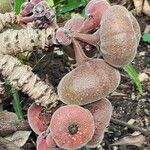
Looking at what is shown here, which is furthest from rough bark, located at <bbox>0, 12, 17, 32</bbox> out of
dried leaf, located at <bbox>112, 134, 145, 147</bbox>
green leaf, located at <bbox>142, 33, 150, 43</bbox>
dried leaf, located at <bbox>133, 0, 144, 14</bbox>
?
dried leaf, located at <bbox>133, 0, 144, 14</bbox>

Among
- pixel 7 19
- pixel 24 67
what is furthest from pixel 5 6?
pixel 24 67

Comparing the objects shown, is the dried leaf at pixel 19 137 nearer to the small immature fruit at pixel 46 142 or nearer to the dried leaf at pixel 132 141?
the dried leaf at pixel 132 141

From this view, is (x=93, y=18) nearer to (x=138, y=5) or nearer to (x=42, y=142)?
(x=42, y=142)

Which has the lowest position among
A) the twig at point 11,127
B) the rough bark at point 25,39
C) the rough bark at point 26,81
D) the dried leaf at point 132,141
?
the dried leaf at point 132,141

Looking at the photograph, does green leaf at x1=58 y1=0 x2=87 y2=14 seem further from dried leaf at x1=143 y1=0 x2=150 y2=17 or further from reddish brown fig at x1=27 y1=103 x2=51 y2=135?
reddish brown fig at x1=27 y1=103 x2=51 y2=135

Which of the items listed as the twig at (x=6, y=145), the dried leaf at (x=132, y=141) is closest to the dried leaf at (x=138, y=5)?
the dried leaf at (x=132, y=141)

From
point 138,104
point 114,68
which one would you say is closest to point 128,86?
point 138,104
